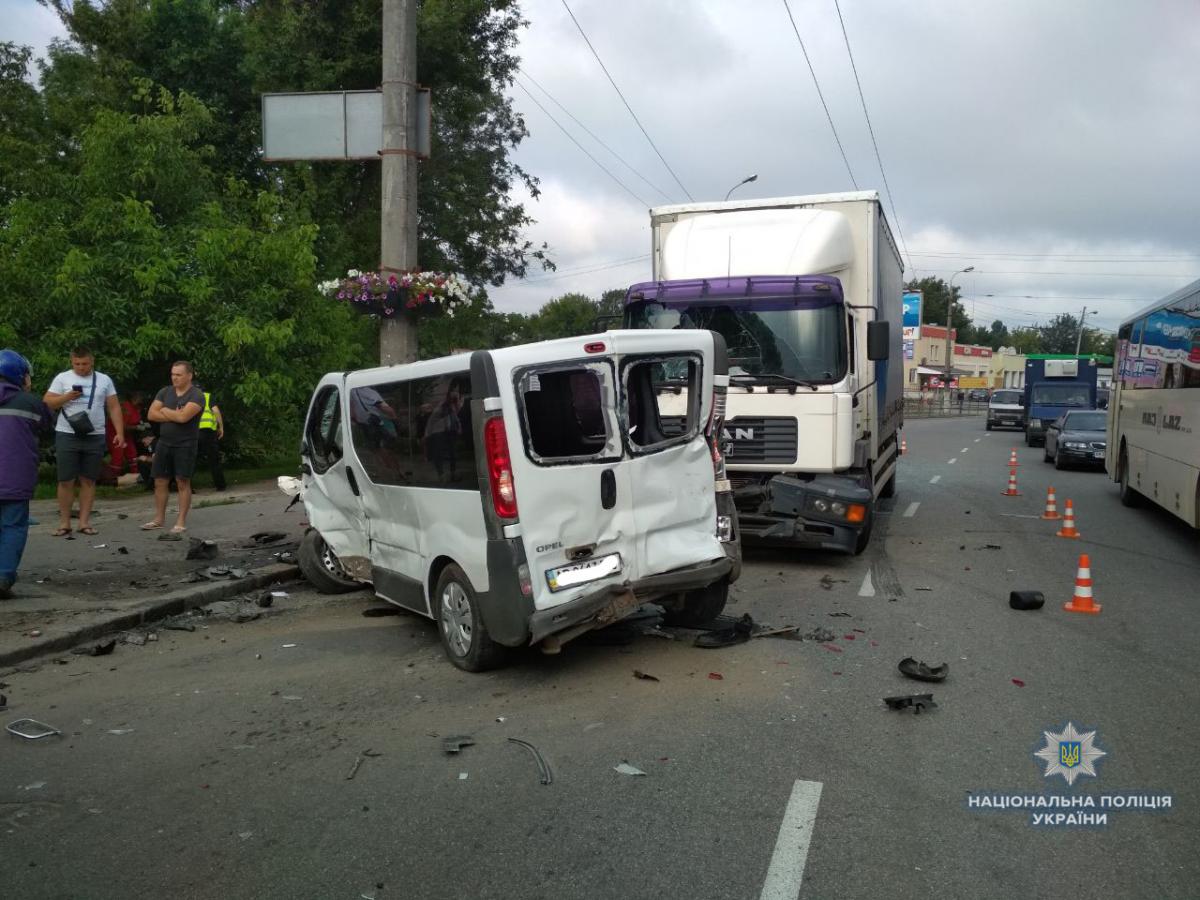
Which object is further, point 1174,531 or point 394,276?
point 1174,531

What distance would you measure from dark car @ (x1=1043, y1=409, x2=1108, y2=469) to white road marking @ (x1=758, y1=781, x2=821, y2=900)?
65.6 feet

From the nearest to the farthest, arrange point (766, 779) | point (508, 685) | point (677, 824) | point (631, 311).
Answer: point (677, 824) < point (766, 779) < point (508, 685) < point (631, 311)

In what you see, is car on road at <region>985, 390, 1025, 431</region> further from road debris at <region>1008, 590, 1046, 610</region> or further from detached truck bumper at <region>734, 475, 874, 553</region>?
road debris at <region>1008, 590, 1046, 610</region>

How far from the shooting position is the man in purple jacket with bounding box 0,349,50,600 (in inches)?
295

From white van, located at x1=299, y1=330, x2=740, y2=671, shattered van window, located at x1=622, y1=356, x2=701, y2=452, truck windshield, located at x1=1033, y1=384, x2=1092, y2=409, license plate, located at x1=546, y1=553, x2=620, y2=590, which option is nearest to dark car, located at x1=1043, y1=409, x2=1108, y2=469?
truck windshield, located at x1=1033, y1=384, x2=1092, y2=409

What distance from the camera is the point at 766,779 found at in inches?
173

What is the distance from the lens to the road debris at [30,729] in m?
5.06

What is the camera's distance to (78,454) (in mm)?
10094

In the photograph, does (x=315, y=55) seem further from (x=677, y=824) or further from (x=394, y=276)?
(x=677, y=824)

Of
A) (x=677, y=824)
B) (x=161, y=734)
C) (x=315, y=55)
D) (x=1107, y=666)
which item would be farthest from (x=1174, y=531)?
(x=315, y=55)

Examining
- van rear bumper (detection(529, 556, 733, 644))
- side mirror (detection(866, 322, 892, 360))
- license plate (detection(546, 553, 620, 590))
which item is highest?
side mirror (detection(866, 322, 892, 360))

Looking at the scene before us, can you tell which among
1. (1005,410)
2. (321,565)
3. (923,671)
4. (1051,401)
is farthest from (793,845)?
(1005,410)

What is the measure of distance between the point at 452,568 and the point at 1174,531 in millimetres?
10751

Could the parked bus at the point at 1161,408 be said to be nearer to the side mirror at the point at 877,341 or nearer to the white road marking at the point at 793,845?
the side mirror at the point at 877,341
